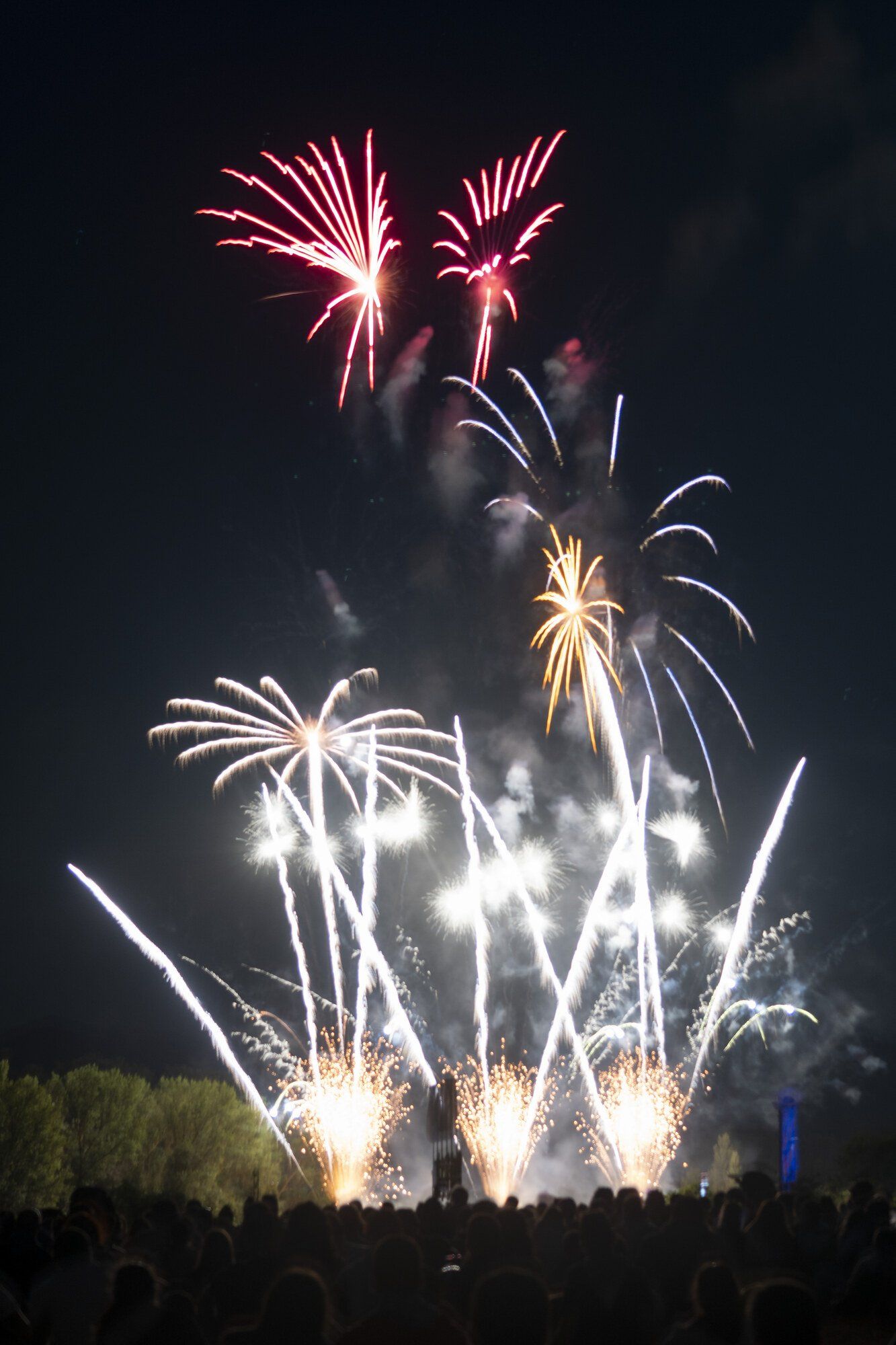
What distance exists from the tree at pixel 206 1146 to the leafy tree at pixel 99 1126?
6.81 feet

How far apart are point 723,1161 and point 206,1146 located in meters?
42.2

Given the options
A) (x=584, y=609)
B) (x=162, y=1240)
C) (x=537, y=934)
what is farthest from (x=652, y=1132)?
(x=162, y=1240)

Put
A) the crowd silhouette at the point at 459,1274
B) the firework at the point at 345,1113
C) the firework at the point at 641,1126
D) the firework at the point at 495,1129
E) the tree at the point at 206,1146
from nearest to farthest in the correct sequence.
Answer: the crowd silhouette at the point at 459,1274
the firework at the point at 345,1113
the firework at the point at 641,1126
the firework at the point at 495,1129
the tree at the point at 206,1146

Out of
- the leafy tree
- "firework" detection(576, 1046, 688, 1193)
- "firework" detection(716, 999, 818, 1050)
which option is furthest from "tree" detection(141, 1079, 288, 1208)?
"firework" detection(716, 999, 818, 1050)

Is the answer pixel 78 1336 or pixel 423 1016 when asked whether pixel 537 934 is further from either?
pixel 423 1016

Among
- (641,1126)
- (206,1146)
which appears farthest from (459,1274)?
(206,1146)

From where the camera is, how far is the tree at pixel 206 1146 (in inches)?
1692

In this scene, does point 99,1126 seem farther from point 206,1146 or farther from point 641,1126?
point 641,1126

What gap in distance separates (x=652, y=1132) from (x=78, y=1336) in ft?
87.8

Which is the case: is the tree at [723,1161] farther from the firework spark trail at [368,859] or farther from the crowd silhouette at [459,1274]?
the crowd silhouette at [459,1274]

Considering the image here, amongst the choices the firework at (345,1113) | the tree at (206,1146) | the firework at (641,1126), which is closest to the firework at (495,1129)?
the firework at (641,1126)

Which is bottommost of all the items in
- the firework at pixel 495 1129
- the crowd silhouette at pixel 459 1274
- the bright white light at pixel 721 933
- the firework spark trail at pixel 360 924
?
the crowd silhouette at pixel 459 1274

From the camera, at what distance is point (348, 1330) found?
16.7 ft

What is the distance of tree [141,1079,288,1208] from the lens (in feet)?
141
